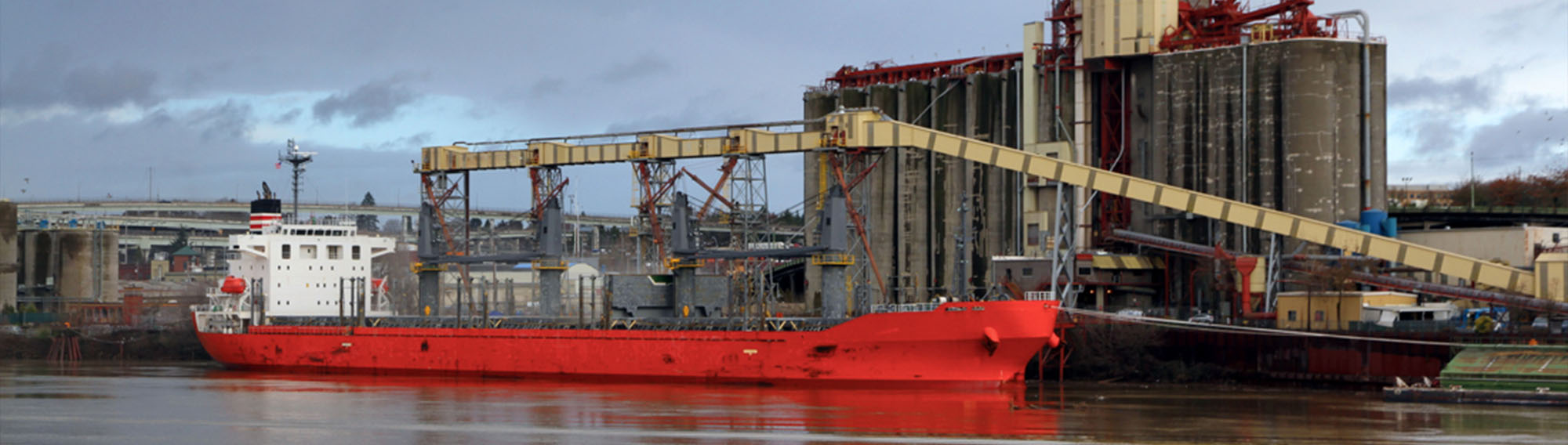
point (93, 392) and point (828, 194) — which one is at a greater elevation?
point (828, 194)

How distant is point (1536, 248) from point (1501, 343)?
56.8ft

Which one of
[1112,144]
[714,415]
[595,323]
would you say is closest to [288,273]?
[595,323]

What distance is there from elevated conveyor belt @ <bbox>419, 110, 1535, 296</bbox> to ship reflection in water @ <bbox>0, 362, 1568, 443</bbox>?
8608 mm

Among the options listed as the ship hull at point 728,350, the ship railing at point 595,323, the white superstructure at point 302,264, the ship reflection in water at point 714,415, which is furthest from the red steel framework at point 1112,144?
the white superstructure at point 302,264

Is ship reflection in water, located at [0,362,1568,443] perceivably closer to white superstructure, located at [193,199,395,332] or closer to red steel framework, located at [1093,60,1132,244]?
white superstructure, located at [193,199,395,332]

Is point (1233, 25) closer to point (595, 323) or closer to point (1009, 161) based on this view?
point (1009, 161)

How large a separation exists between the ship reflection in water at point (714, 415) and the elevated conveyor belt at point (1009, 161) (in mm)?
8608

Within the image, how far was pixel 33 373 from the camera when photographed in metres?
55.9

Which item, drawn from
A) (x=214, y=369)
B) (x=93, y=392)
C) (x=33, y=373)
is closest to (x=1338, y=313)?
(x=93, y=392)

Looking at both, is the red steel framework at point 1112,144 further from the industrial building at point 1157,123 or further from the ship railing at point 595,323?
the ship railing at point 595,323

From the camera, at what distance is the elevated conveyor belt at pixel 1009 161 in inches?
1937

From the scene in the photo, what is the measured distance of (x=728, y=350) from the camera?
155 ft

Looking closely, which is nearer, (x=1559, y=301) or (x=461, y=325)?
(x=1559, y=301)

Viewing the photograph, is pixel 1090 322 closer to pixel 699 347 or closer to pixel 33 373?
pixel 699 347
